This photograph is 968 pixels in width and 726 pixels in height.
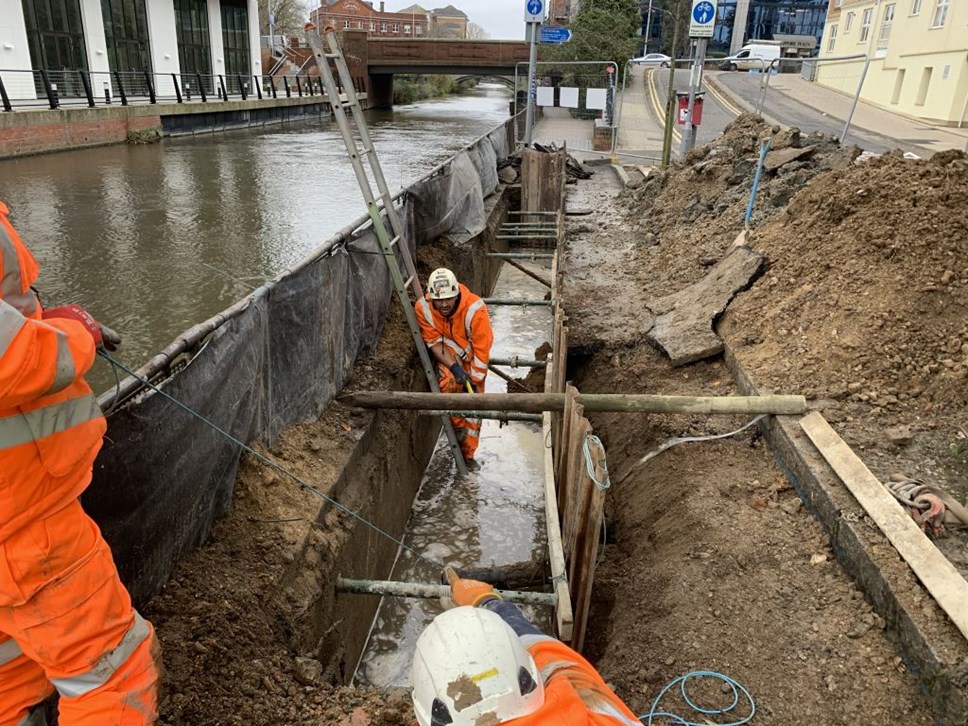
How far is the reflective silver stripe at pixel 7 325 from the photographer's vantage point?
1.92 meters

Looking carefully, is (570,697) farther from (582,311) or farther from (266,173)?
(266,173)

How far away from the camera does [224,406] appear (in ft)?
12.8

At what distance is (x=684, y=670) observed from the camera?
353 centimetres

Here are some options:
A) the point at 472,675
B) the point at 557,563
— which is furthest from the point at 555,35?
the point at 472,675

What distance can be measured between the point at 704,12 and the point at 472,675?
49.0 ft

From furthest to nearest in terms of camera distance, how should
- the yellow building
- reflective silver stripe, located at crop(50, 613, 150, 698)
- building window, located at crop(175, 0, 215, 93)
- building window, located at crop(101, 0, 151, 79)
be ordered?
building window, located at crop(175, 0, 215, 93), building window, located at crop(101, 0, 151, 79), the yellow building, reflective silver stripe, located at crop(50, 613, 150, 698)

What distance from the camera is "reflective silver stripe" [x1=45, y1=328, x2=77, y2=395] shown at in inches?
82.2

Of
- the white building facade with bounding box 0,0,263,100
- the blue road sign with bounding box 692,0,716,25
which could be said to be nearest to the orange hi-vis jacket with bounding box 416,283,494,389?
the blue road sign with bounding box 692,0,716,25

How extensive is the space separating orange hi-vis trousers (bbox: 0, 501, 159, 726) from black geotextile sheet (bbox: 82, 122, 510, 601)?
1.97ft

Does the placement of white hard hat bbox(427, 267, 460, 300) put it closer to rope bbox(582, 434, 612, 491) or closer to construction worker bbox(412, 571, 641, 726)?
rope bbox(582, 434, 612, 491)

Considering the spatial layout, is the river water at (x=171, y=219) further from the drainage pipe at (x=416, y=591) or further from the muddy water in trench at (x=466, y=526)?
the drainage pipe at (x=416, y=591)

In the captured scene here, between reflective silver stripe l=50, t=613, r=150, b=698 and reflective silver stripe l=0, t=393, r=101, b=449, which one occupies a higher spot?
reflective silver stripe l=0, t=393, r=101, b=449

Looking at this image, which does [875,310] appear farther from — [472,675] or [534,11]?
[534,11]

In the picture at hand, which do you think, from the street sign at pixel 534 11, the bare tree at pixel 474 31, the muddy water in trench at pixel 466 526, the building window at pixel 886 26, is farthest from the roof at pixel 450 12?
the muddy water in trench at pixel 466 526
